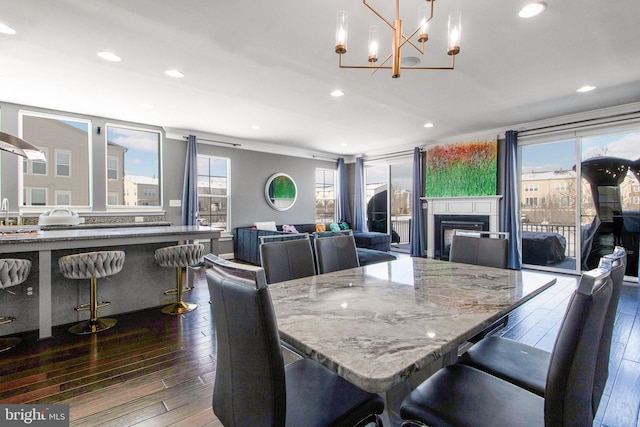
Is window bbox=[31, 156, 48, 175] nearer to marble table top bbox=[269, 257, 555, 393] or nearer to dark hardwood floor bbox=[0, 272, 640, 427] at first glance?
dark hardwood floor bbox=[0, 272, 640, 427]

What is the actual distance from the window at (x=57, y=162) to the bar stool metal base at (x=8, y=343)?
116 inches

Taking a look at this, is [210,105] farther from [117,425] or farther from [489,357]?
[489,357]

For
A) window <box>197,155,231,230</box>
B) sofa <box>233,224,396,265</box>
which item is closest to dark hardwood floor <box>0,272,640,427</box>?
sofa <box>233,224,396,265</box>

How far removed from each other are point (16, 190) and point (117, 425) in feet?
14.8

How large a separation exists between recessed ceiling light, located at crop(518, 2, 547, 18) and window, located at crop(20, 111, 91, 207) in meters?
5.77

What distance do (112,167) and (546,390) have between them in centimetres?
605

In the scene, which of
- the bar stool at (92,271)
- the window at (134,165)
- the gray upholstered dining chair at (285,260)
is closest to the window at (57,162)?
the window at (134,165)

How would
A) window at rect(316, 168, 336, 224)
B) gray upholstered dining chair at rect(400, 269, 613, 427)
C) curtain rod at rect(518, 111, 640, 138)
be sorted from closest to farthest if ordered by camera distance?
gray upholstered dining chair at rect(400, 269, 613, 427) < curtain rod at rect(518, 111, 640, 138) < window at rect(316, 168, 336, 224)

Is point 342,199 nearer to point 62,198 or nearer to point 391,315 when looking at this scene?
point 62,198

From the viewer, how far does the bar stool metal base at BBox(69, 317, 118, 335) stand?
261 cm

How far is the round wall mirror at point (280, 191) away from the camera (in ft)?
22.5

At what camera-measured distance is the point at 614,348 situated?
7.69 feet

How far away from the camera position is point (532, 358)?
1271 millimetres

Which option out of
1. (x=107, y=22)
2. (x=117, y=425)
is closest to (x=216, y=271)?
(x=117, y=425)
